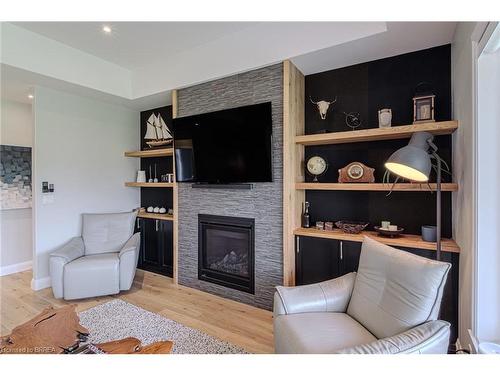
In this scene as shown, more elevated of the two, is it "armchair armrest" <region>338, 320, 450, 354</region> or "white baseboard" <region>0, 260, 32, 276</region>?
"armchair armrest" <region>338, 320, 450, 354</region>

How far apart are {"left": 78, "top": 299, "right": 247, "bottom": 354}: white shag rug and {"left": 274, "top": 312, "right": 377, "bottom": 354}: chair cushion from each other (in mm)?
613

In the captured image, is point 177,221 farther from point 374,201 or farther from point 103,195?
point 374,201

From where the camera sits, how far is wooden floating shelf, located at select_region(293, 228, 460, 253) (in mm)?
1907

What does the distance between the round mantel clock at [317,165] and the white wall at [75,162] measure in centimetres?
300

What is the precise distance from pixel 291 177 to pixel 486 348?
5.60 feet

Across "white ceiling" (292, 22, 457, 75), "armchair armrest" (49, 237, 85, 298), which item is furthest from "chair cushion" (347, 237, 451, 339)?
"armchair armrest" (49, 237, 85, 298)

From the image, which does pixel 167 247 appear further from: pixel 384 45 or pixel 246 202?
pixel 384 45

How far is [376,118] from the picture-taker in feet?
8.11

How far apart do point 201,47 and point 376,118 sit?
2059mm

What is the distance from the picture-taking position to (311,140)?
245 centimetres

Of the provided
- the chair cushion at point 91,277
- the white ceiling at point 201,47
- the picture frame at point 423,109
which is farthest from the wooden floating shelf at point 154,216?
the picture frame at point 423,109

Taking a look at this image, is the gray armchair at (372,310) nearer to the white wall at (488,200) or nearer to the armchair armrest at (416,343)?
the armchair armrest at (416,343)

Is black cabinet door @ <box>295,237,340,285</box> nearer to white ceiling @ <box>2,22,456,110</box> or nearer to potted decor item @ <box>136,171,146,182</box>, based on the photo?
white ceiling @ <box>2,22,456,110</box>
